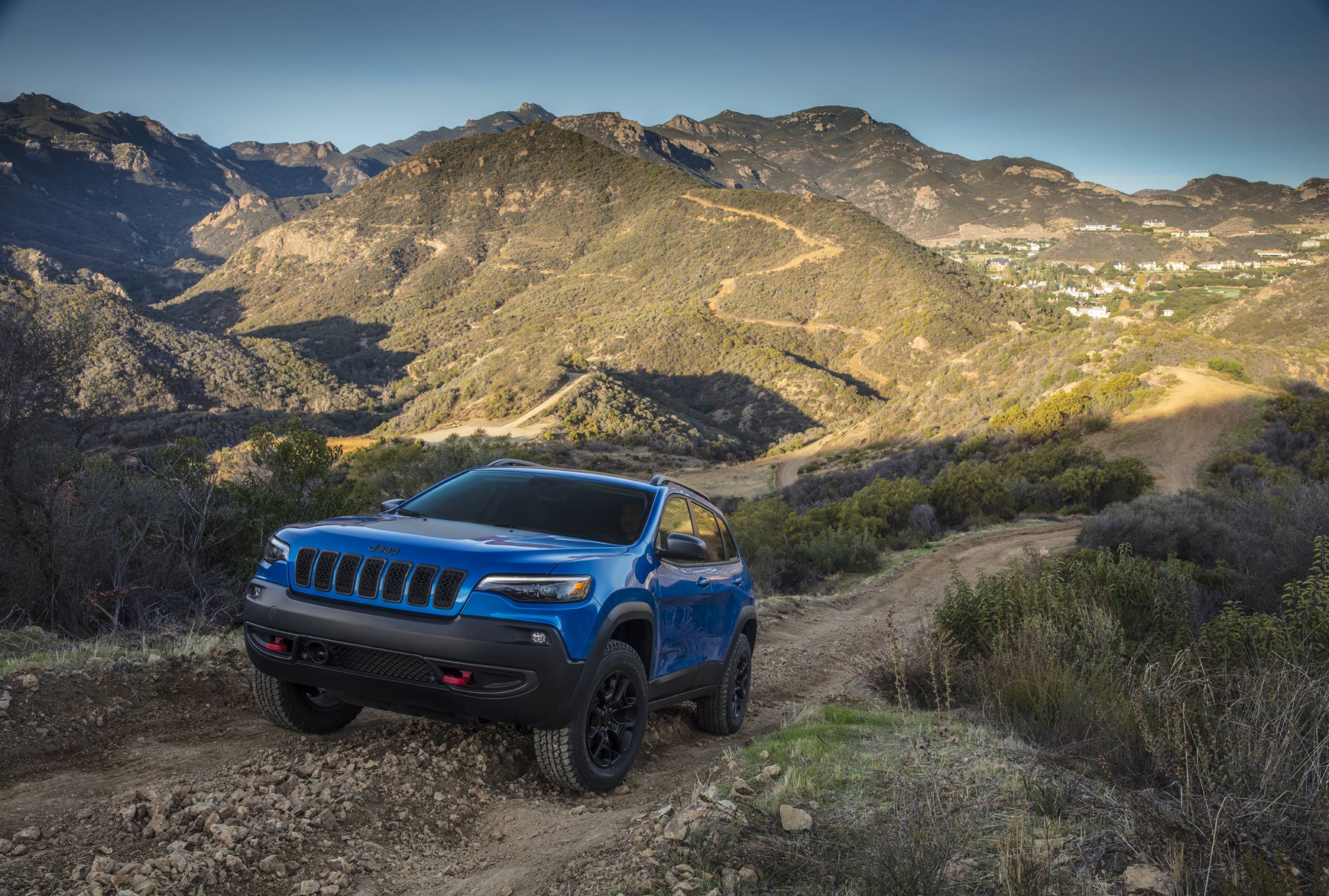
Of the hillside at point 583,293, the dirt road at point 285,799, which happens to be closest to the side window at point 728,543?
the dirt road at point 285,799

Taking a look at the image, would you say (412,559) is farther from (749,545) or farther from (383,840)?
(749,545)

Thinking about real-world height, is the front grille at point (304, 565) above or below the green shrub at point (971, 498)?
above

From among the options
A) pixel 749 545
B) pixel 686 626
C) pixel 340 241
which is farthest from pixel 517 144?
pixel 686 626

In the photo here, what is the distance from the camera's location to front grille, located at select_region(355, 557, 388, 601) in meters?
4.02

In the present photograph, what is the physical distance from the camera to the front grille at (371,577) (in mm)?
4020

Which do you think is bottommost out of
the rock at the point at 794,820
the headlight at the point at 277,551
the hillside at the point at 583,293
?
the rock at the point at 794,820

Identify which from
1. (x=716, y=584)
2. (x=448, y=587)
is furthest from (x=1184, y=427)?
(x=448, y=587)

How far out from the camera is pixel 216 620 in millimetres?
8805

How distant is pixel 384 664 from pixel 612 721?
1.34 m

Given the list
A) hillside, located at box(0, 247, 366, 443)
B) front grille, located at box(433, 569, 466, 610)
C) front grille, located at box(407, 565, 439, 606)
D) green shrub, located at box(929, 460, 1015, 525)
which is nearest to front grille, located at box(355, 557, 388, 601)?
front grille, located at box(407, 565, 439, 606)

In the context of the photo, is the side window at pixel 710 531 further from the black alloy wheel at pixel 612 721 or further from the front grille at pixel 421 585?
the front grille at pixel 421 585

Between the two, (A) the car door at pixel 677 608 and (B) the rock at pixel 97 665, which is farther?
(B) the rock at pixel 97 665

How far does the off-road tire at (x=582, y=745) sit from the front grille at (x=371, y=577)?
112 cm

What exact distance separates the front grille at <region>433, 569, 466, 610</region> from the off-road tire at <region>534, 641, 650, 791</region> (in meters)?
0.83
